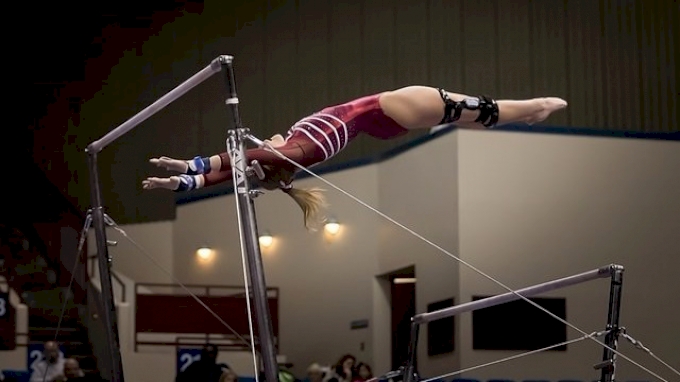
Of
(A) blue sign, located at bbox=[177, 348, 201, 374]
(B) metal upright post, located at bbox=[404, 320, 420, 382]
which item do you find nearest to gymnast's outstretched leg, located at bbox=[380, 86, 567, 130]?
(B) metal upright post, located at bbox=[404, 320, 420, 382]

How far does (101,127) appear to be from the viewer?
12.9 m

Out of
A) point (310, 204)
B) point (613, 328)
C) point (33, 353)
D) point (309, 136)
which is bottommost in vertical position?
point (33, 353)

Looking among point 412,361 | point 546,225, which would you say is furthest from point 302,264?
point 412,361

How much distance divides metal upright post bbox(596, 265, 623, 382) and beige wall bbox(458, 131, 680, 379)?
21.2 feet

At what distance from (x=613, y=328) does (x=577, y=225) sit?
6904 mm

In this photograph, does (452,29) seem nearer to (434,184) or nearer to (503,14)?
(503,14)

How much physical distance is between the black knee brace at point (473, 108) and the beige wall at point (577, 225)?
21.5ft

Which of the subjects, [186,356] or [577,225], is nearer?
[186,356]

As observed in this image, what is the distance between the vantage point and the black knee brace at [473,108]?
15.5ft

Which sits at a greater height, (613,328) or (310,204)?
(310,204)

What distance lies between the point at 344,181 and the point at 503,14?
2395 mm

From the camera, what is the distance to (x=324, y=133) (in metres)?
4.67

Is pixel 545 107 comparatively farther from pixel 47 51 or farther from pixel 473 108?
pixel 47 51

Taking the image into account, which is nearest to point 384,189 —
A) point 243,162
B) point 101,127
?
point 101,127
